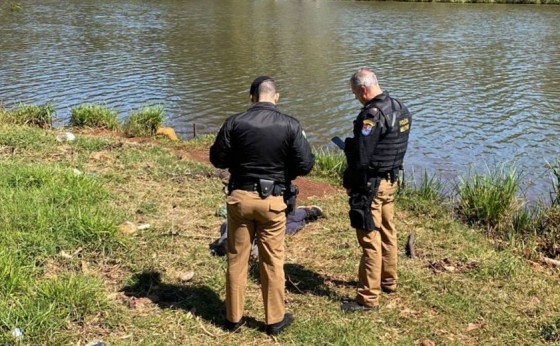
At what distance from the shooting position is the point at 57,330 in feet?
13.2

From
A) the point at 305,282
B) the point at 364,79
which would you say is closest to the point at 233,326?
the point at 305,282

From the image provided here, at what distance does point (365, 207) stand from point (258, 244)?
3.05 feet

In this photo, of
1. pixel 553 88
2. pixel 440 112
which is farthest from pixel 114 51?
pixel 553 88

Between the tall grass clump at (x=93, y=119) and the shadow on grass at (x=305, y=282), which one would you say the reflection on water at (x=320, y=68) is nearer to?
the tall grass clump at (x=93, y=119)

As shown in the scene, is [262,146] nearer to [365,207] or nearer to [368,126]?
[368,126]

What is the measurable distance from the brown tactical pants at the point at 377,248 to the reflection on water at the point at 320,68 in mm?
5876

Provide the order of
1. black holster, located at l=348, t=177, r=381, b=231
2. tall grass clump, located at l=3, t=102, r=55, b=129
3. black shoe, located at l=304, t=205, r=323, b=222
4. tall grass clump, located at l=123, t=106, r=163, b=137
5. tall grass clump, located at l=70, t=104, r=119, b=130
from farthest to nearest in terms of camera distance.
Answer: tall grass clump, located at l=70, t=104, r=119, b=130, tall grass clump, located at l=123, t=106, r=163, b=137, tall grass clump, located at l=3, t=102, r=55, b=129, black shoe, located at l=304, t=205, r=323, b=222, black holster, located at l=348, t=177, r=381, b=231

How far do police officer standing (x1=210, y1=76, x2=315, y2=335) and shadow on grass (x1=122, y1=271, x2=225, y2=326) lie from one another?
0.45m

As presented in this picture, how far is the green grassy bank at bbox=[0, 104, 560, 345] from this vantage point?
4312 mm

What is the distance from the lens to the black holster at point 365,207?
456cm

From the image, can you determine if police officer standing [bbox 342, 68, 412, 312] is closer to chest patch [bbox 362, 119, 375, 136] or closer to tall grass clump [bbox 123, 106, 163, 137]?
chest patch [bbox 362, 119, 375, 136]

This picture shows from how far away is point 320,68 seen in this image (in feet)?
68.0

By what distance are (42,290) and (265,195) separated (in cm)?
181

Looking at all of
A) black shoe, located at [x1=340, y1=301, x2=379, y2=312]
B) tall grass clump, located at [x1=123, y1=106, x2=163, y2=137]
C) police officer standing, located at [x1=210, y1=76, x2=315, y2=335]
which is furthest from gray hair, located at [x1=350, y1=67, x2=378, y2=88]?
tall grass clump, located at [x1=123, y1=106, x2=163, y2=137]
